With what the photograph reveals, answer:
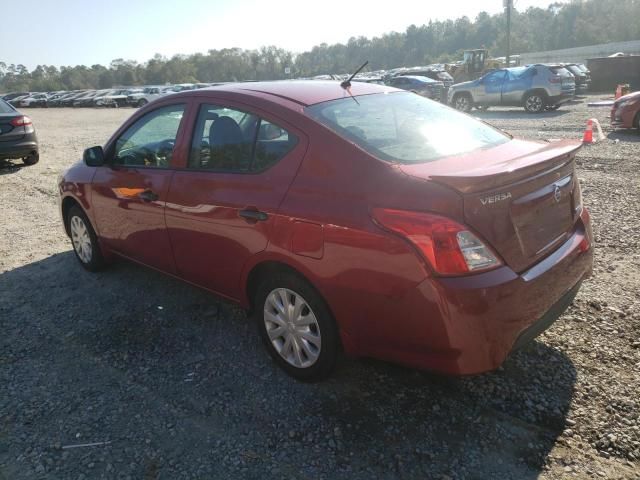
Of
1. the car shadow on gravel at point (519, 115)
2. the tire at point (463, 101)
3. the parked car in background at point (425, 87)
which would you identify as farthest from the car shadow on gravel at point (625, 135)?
the parked car in background at point (425, 87)

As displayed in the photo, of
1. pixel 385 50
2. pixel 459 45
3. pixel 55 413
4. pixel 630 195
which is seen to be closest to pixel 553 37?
pixel 459 45

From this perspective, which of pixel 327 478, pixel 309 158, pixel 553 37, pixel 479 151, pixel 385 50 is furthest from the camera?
pixel 385 50

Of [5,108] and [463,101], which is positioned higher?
[5,108]

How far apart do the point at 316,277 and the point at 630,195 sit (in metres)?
5.60

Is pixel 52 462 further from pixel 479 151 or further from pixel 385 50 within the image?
pixel 385 50

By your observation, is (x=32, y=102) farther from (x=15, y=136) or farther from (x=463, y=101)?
(x=15, y=136)

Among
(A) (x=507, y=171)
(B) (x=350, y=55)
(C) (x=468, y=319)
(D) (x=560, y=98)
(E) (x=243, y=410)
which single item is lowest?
(E) (x=243, y=410)

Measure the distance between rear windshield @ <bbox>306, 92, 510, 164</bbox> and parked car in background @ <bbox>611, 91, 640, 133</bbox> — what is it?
974 centimetres

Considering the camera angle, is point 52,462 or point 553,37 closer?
point 52,462

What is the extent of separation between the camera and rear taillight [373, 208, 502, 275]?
7.38ft

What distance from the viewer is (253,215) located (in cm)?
293

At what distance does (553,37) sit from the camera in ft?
310

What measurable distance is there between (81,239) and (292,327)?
3041mm

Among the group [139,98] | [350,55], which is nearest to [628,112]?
[139,98]
